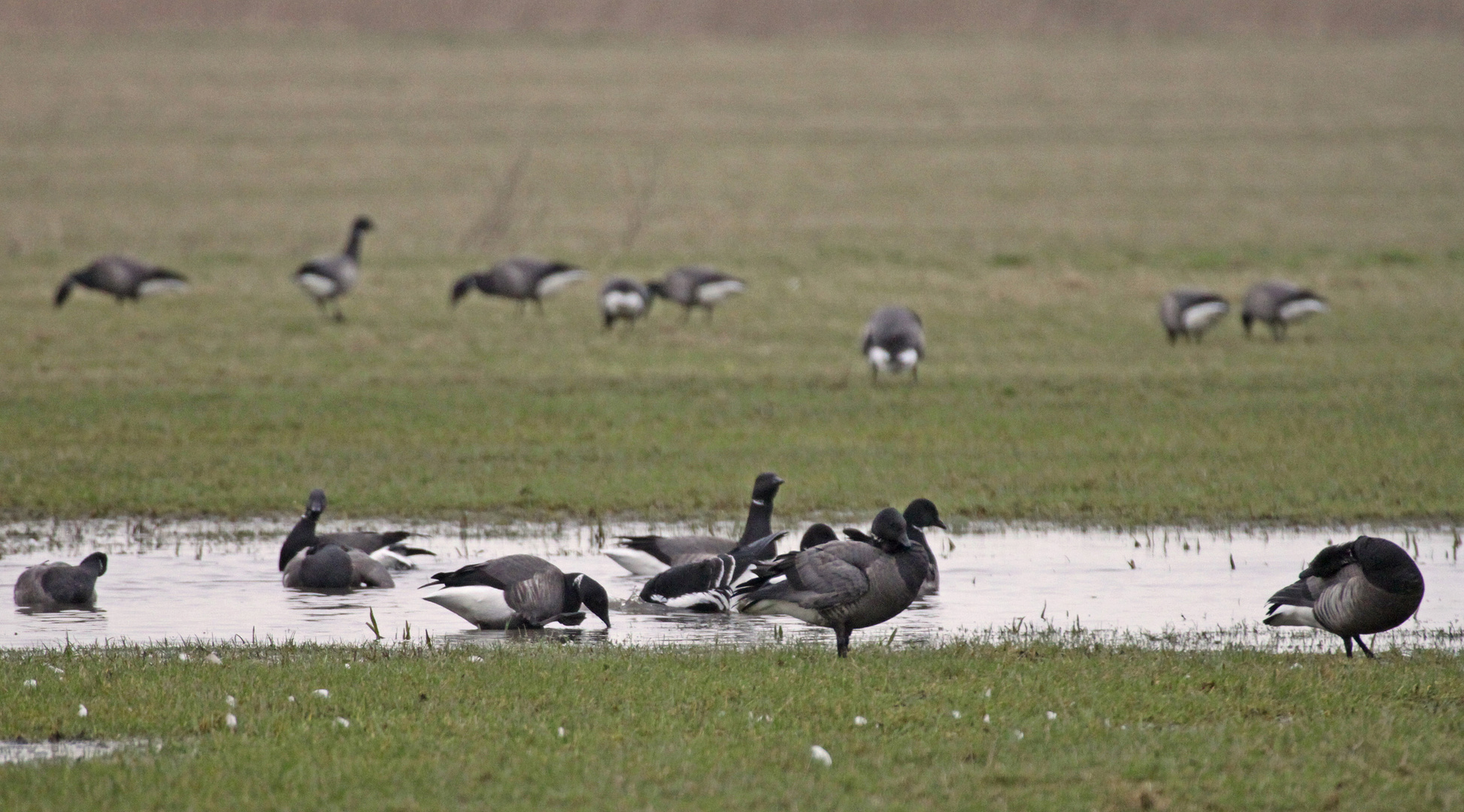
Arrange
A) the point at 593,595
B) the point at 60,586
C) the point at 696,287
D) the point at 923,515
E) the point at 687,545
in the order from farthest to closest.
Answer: the point at 696,287
the point at 687,545
the point at 923,515
the point at 60,586
the point at 593,595

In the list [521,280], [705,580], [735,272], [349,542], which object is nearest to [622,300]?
[521,280]

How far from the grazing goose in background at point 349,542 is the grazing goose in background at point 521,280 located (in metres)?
16.0

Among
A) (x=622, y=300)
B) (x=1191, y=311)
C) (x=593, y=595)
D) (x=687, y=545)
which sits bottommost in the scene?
(x=593, y=595)

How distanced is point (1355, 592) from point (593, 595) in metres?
4.46

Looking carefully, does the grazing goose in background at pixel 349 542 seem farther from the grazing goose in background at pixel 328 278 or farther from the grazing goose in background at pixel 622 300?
the grazing goose in background at pixel 328 278

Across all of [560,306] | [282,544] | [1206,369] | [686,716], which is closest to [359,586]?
[282,544]

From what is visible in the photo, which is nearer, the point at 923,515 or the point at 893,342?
the point at 923,515

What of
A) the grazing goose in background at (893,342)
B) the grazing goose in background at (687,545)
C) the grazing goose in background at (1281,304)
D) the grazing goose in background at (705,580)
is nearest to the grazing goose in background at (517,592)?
the grazing goose in background at (705,580)

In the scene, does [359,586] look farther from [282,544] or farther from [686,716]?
[686,716]

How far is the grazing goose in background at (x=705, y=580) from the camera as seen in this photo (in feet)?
36.6

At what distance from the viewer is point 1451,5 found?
327 feet

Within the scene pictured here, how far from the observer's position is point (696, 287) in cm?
2833

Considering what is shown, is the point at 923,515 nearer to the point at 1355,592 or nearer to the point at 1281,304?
the point at 1355,592

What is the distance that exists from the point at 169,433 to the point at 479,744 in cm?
1181
